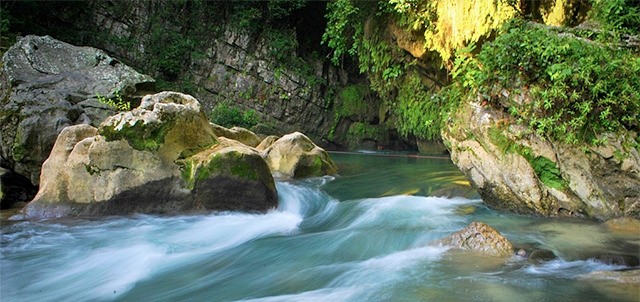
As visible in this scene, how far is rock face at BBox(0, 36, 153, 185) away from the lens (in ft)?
26.1

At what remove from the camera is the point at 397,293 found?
12.4 feet

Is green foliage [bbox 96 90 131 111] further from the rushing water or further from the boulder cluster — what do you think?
the rushing water

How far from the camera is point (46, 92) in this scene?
29.1 feet

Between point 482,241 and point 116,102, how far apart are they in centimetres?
857

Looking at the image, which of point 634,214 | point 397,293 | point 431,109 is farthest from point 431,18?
point 397,293

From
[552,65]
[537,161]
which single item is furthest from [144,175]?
[552,65]

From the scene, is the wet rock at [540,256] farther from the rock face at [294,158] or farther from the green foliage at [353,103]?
the green foliage at [353,103]

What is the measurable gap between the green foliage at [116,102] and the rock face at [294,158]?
10.4 ft

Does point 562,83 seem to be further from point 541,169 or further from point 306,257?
→ point 306,257

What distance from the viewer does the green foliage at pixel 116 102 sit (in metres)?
9.62

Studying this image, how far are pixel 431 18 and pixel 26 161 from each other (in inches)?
308

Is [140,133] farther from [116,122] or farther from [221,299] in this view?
[221,299]

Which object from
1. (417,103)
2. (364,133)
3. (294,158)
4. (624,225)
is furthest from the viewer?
(364,133)

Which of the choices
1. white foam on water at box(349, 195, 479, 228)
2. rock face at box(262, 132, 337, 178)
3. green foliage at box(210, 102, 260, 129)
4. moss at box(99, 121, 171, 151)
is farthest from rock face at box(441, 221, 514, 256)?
green foliage at box(210, 102, 260, 129)
